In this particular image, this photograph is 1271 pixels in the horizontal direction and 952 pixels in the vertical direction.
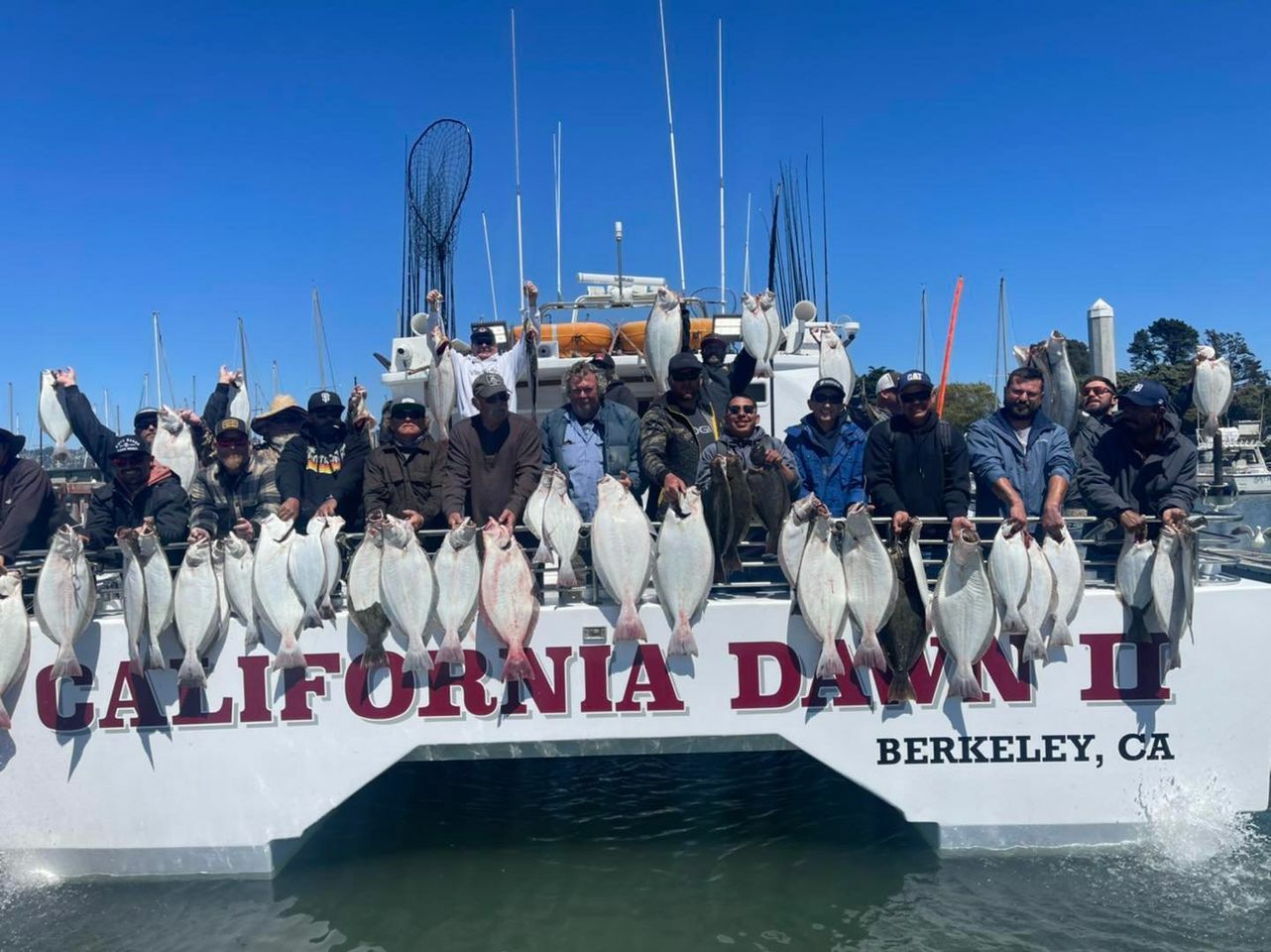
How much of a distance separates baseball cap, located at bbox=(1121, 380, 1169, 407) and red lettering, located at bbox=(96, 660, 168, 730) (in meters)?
5.64

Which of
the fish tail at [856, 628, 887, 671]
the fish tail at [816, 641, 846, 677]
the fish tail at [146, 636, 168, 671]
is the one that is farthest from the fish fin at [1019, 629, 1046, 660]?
the fish tail at [146, 636, 168, 671]

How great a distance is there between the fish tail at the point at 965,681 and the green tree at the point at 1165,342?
6807cm

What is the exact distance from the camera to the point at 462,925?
16.7 ft

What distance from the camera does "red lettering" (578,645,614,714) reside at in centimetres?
511

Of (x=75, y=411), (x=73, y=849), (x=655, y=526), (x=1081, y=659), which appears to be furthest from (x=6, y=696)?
(x=1081, y=659)

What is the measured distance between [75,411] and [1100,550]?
22.9ft

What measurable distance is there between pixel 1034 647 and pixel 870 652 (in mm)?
833

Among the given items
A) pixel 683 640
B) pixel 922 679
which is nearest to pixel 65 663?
pixel 683 640

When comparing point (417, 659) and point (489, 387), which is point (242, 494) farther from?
point (417, 659)

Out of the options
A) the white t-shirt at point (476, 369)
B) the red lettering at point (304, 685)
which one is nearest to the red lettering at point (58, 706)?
the red lettering at point (304, 685)

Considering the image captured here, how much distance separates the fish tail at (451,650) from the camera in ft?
16.1

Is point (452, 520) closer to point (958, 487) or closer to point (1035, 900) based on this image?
point (958, 487)

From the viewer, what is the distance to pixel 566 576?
495 centimetres

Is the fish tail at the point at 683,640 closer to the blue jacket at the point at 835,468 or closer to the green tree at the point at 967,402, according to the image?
the blue jacket at the point at 835,468
